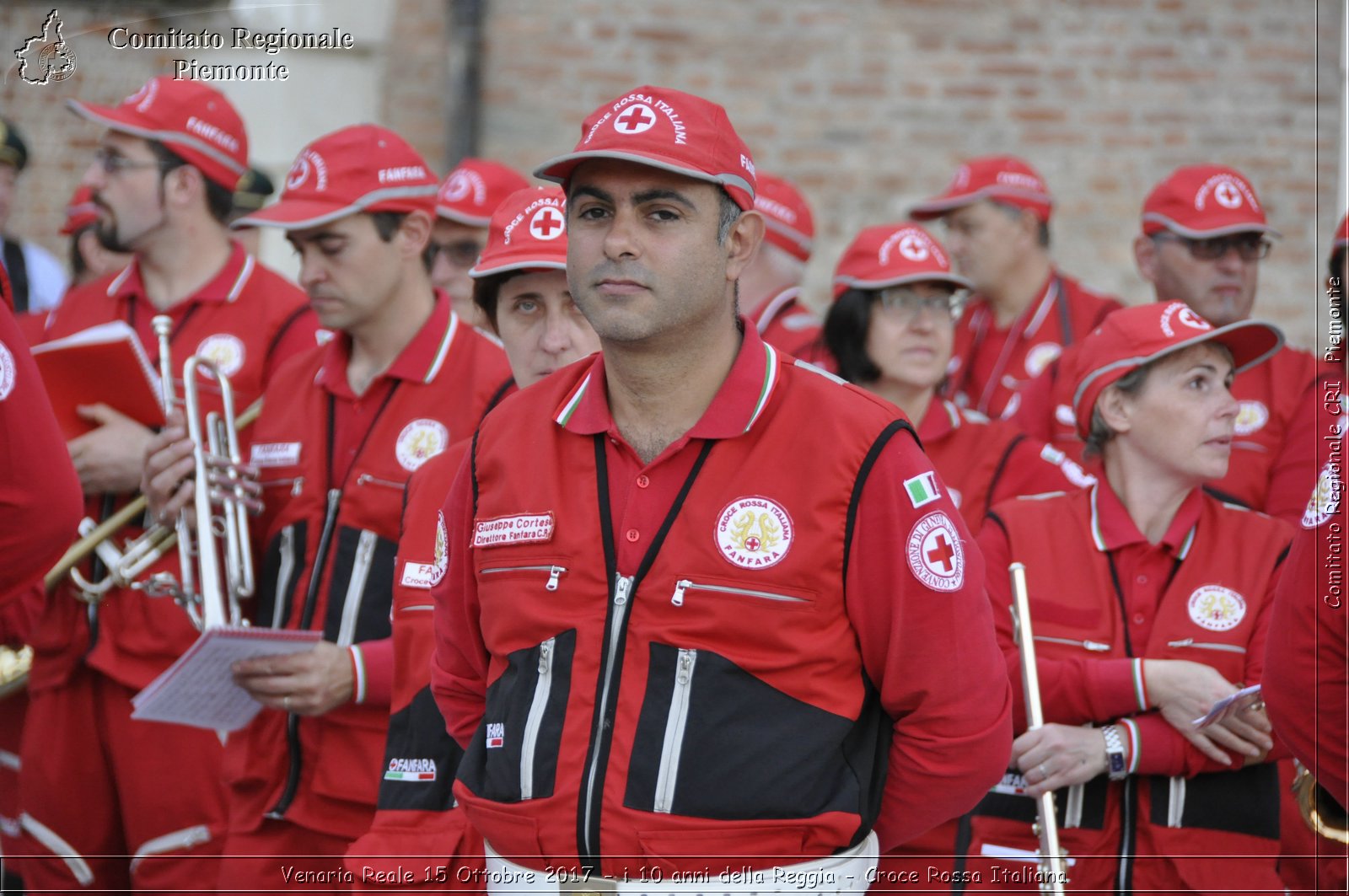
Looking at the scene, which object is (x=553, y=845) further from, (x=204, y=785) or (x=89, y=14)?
(x=89, y=14)

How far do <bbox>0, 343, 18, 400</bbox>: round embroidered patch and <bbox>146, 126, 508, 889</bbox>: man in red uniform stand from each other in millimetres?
1510

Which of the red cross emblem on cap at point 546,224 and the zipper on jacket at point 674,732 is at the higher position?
the red cross emblem on cap at point 546,224

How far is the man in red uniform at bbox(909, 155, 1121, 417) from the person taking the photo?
6.92m

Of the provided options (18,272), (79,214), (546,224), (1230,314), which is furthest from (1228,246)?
(18,272)

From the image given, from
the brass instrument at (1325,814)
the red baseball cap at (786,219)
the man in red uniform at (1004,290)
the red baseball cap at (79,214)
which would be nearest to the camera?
the brass instrument at (1325,814)

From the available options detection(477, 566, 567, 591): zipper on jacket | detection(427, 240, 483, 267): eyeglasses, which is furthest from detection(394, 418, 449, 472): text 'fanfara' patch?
detection(427, 240, 483, 267): eyeglasses

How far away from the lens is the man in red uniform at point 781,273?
6.48 meters

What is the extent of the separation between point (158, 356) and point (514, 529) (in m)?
2.61

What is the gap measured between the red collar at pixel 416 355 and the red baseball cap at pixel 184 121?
3.89 ft

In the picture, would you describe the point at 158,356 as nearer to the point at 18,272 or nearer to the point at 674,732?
the point at 674,732

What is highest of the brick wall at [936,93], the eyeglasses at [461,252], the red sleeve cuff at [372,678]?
the brick wall at [936,93]

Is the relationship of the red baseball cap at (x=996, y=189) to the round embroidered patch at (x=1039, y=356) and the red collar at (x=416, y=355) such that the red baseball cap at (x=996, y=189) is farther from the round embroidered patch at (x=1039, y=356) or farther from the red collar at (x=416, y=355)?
the red collar at (x=416, y=355)

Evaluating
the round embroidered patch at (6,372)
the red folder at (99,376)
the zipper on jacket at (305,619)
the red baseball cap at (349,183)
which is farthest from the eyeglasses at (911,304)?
the round embroidered patch at (6,372)

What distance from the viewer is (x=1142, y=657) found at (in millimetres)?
3963
